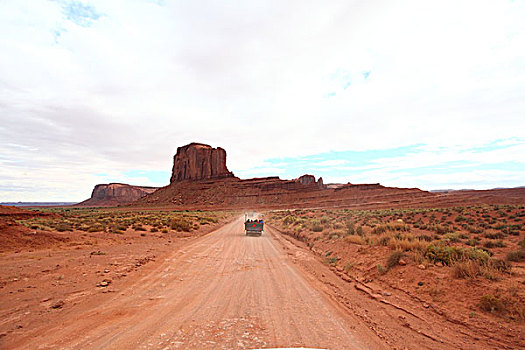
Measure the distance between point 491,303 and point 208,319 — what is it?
5.73 meters

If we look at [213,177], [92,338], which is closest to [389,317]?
[92,338]

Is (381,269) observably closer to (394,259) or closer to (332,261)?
(394,259)

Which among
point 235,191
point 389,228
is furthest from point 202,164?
point 389,228

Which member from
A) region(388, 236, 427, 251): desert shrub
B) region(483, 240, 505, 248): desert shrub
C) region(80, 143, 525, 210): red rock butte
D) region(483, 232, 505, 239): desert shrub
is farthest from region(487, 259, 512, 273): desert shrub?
region(80, 143, 525, 210): red rock butte

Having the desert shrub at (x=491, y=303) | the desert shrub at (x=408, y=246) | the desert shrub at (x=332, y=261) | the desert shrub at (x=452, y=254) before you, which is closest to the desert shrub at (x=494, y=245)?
the desert shrub at (x=408, y=246)

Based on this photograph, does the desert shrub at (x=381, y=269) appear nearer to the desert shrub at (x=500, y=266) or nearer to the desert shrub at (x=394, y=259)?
the desert shrub at (x=394, y=259)

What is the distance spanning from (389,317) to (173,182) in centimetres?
13097

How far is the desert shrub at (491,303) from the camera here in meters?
5.11

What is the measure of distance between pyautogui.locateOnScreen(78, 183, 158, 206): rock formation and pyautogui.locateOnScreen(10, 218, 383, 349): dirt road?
185559 mm

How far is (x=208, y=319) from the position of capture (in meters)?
4.81

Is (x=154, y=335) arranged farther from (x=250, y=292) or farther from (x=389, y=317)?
(x=389, y=317)

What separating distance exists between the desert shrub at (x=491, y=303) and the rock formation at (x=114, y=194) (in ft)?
623

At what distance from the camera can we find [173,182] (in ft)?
419

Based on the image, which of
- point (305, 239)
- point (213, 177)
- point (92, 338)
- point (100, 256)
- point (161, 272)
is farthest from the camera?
point (213, 177)
